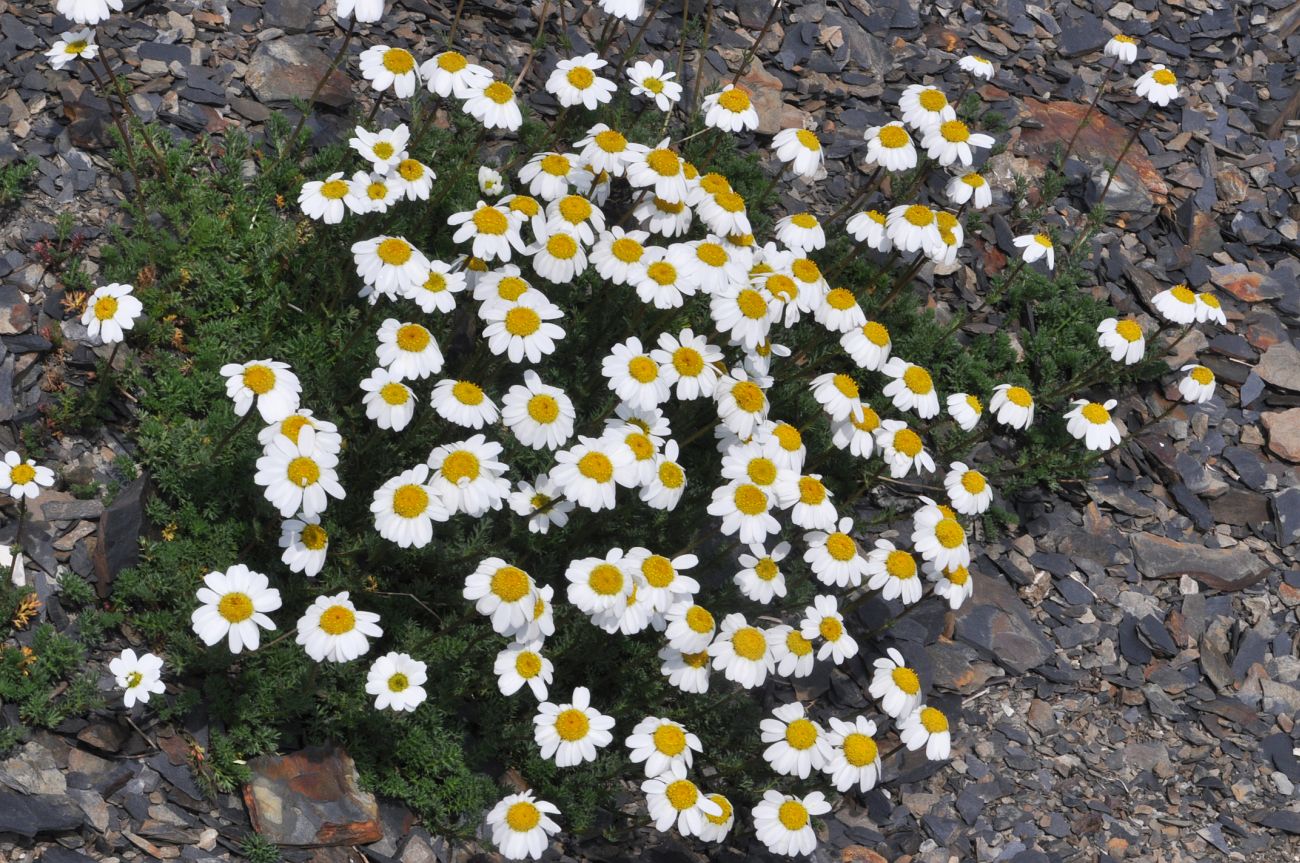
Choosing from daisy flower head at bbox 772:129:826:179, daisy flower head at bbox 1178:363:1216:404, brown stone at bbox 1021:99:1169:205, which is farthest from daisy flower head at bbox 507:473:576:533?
brown stone at bbox 1021:99:1169:205

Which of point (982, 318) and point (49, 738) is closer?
point (49, 738)

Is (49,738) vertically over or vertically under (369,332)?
under

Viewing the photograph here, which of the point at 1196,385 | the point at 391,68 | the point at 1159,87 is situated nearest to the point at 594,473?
the point at 391,68

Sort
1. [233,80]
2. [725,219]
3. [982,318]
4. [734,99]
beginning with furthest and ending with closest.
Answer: [982,318]
[233,80]
[734,99]
[725,219]

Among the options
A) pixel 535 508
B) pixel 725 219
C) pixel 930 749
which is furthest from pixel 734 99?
pixel 930 749

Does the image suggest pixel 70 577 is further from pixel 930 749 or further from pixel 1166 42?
pixel 1166 42

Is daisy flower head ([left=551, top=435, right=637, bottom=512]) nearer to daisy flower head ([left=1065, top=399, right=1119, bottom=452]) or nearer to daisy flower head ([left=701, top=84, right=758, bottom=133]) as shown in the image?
daisy flower head ([left=701, top=84, right=758, bottom=133])

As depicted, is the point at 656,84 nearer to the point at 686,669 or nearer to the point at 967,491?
the point at 967,491

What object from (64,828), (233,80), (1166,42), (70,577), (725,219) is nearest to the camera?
(64,828)
